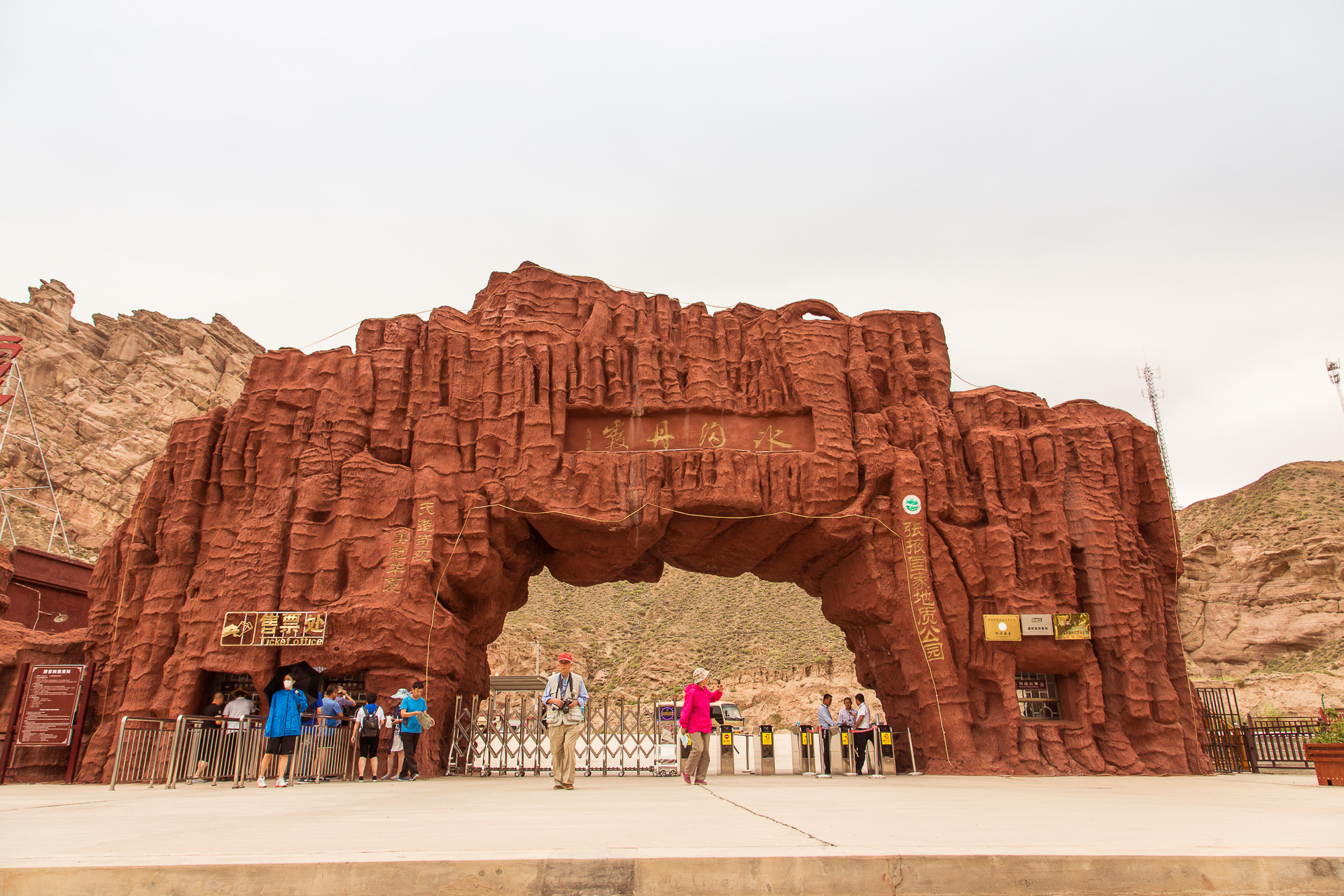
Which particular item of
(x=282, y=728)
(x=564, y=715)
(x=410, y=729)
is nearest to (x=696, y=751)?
(x=564, y=715)

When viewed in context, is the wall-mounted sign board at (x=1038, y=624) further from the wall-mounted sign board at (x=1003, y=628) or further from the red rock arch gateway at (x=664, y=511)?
the red rock arch gateway at (x=664, y=511)

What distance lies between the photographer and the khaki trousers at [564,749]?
10242 millimetres

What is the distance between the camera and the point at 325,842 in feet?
15.8

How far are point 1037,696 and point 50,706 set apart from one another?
18.1 meters

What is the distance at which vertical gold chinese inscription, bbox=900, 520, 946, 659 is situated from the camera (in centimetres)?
1556

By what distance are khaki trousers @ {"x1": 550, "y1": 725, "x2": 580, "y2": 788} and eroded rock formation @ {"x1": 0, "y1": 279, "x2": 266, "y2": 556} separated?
42868mm

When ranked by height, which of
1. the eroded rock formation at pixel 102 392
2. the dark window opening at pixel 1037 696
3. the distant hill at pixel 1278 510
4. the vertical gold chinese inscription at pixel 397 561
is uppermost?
the eroded rock formation at pixel 102 392

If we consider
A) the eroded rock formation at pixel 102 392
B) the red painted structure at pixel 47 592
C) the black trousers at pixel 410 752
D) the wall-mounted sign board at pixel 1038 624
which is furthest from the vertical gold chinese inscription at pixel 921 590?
the eroded rock formation at pixel 102 392

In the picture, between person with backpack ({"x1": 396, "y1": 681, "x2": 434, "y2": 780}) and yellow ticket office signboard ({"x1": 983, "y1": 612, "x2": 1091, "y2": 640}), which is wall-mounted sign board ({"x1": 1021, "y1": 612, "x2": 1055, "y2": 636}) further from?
person with backpack ({"x1": 396, "y1": 681, "x2": 434, "y2": 780})

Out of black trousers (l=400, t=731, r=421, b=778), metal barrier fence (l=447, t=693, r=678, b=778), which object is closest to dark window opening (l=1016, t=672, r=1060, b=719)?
metal barrier fence (l=447, t=693, r=678, b=778)

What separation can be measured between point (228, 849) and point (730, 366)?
14043 millimetres

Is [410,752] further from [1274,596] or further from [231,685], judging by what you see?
[1274,596]

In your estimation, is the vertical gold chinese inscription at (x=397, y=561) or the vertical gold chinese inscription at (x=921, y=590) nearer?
the vertical gold chinese inscription at (x=397, y=561)

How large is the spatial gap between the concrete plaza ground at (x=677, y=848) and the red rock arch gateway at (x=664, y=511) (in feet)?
23.9
